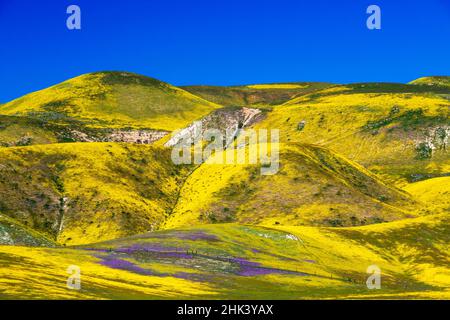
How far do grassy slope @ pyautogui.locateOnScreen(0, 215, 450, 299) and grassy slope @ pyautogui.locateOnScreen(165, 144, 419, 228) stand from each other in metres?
15.3

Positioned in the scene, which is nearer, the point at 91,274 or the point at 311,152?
the point at 91,274

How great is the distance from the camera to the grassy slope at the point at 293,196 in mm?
142000

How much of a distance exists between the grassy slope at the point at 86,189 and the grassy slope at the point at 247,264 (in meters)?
36.4

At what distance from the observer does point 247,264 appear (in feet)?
297

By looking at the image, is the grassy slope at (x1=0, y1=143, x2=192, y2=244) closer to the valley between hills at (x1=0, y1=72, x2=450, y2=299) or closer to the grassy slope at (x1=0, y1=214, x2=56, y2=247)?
the valley between hills at (x1=0, y1=72, x2=450, y2=299)

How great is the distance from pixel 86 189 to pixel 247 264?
7010cm

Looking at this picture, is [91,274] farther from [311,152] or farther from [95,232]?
[311,152]

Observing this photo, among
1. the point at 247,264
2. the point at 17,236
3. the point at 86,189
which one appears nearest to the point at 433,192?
the point at 86,189

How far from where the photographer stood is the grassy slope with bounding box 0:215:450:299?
212 ft

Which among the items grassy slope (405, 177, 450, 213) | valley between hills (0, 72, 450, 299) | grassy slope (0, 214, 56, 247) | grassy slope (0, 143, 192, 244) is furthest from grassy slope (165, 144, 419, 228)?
grassy slope (0, 214, 56, 247)

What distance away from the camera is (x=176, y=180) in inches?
6860

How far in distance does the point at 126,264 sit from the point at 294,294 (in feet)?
66.3

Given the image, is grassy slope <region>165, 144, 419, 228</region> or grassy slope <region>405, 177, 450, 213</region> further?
grassy slope <region>405, 177, 450, 213</region>
